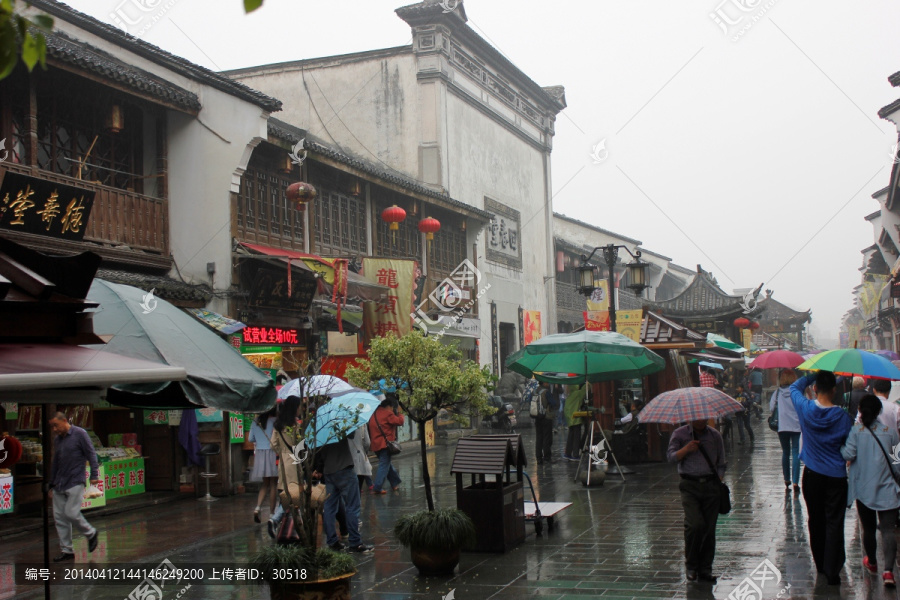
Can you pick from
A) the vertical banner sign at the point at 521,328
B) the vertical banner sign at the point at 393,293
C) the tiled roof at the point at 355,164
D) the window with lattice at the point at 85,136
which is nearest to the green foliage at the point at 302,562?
the window with lattice at the point at 85,136

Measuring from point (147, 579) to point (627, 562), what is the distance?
15.1ft

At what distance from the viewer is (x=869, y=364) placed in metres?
8.88

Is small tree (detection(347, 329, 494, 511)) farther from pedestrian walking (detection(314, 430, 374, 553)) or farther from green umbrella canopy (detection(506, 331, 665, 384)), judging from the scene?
green umbrella canopy (detection(506, 331, 665, 384))

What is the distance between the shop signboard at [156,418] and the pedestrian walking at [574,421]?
6.98 metres

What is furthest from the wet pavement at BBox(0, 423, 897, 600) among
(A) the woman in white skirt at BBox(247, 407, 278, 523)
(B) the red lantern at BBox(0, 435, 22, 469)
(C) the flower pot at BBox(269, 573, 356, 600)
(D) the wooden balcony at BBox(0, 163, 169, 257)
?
(D) the wooden balcony at BBox(0, 163, 169, 257)

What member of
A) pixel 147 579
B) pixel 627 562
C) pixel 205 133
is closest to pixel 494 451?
pixel 627 562

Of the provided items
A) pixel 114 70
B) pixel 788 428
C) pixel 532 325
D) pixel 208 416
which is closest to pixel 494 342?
pixel 532 325

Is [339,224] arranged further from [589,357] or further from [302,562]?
[302,562]

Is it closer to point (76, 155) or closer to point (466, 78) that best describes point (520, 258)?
point (466, 78)

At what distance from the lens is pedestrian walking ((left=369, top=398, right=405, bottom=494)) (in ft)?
45.1

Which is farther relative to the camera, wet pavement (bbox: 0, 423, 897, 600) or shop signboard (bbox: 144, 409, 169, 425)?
shop signboard (bbox: 144, 409, 169, 425)

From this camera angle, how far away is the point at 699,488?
303 inches

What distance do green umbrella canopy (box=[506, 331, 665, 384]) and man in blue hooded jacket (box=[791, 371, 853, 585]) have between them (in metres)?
6.02

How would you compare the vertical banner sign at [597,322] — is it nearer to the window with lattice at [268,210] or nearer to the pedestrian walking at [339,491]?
the window with lattice at [268,210]
